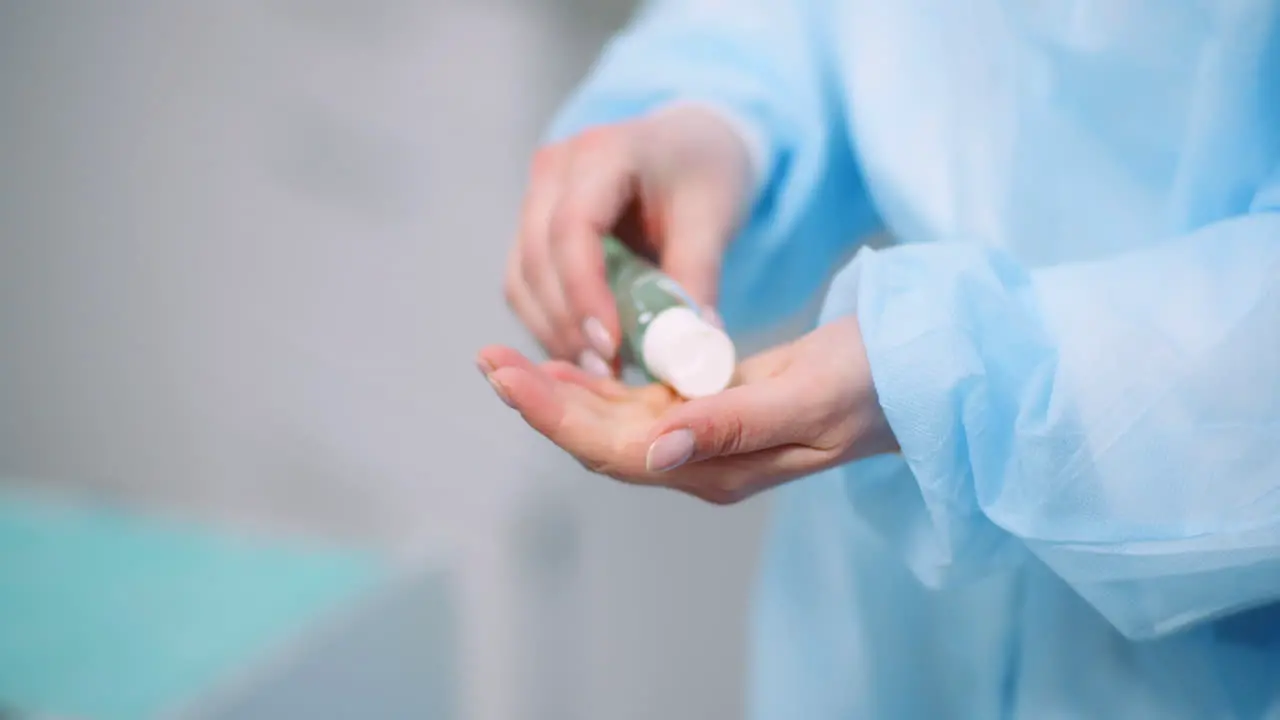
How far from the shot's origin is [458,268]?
80 centimetres

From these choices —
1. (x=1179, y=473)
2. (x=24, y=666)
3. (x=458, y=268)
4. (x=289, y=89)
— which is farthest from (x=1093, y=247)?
(x=24, y=666)

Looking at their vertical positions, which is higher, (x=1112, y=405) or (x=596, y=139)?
(x=596, y=139)

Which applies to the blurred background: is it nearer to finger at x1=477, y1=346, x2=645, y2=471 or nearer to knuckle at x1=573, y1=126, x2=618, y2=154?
knuckle at x1=573, y1=126, x2=618, y2=154

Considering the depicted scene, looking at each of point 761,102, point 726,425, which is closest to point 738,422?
point 726,425

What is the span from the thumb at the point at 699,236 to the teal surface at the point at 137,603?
500 mm

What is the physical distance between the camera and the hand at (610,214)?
382 mm

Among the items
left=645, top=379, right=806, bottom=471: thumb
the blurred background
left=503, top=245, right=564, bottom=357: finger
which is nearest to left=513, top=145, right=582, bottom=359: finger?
left=503, top=245, right=564, bottom=357: finger

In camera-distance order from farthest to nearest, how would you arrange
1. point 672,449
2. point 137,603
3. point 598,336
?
point 137,603
point 598,336
point 672,449

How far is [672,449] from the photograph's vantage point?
0.27 meters

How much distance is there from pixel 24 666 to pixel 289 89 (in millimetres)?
492

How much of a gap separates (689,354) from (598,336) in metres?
0.05

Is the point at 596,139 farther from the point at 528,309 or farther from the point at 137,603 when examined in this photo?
the point at 137,603

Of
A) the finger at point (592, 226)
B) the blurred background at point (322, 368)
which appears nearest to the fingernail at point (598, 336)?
the finger at point (592, 226)

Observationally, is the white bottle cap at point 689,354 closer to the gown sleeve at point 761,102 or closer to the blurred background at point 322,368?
the gown sleeve at point 761,102
